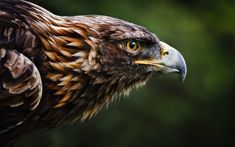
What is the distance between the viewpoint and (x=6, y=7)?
6805 millimetres

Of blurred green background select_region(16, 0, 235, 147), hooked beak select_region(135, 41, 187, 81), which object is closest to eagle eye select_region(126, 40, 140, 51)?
hooked beak select_region(135, 41, 187, 81)

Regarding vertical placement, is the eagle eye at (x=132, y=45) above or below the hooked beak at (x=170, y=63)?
above

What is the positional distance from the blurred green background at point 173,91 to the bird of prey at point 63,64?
255 cm

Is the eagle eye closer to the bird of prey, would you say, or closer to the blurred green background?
the bird of prey

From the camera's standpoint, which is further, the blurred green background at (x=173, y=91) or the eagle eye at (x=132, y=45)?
the blurred green background at (x=173, y=91)

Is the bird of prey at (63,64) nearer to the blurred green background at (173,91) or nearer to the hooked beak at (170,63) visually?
the hooked beak at (170,63)

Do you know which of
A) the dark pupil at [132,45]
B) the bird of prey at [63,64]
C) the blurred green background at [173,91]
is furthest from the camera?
the blurred green background at [173,91]

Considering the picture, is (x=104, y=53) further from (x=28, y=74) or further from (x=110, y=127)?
(x=110, y=127)

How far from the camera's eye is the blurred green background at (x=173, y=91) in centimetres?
1009

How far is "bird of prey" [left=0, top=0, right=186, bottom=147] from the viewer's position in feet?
21.8

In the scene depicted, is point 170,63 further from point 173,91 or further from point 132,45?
point 173,91

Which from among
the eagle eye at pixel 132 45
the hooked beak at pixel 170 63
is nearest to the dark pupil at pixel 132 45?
the eagle eye at pixel 132 45

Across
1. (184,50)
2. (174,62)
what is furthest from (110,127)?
(174,62)

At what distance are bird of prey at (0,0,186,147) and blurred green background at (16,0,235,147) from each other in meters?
2.55
